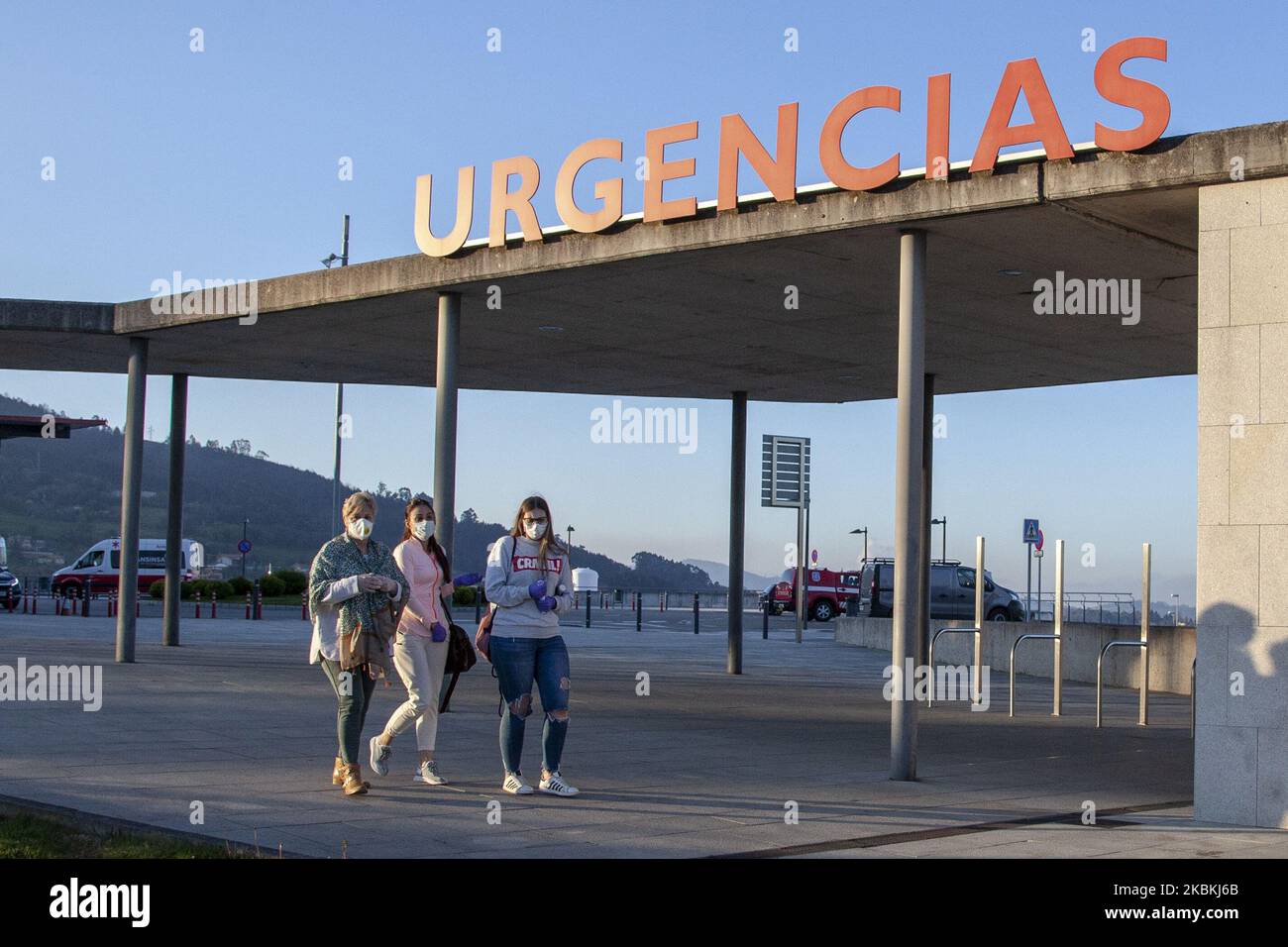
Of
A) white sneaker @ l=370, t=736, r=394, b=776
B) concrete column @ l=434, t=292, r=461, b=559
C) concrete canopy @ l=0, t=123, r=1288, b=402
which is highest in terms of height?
concrete canopy @ l=0, t=123, r=1288, b=402

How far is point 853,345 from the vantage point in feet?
59.9

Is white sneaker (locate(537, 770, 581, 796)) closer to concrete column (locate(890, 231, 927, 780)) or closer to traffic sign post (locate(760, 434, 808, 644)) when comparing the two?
concrete column (locate(890, 231, 927, 780))

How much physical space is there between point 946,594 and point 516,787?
30820mm

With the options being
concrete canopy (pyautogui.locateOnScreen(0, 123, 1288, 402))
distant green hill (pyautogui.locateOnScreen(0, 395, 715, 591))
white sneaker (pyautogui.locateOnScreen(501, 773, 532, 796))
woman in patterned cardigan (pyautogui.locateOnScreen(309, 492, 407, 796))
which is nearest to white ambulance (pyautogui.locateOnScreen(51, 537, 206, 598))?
concrete canopy (pyautogui.locateOnScreen(0, 123, 1288, 402))

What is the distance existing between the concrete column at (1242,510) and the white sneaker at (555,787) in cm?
402

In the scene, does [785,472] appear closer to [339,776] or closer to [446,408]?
[446,408]

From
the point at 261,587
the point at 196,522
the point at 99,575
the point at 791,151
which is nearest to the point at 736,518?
the point at 791,151

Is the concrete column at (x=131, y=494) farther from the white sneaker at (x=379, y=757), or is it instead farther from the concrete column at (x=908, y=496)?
the concrete column at (x=908, y=496)

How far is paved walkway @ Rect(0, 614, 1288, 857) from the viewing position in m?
8.37

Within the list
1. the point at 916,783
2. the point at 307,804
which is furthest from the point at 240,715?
the point at 916,783

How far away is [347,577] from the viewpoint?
9.64m

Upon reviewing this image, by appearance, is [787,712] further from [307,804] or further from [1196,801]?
[307,804]

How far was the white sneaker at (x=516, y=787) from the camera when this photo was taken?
9.82 meters
